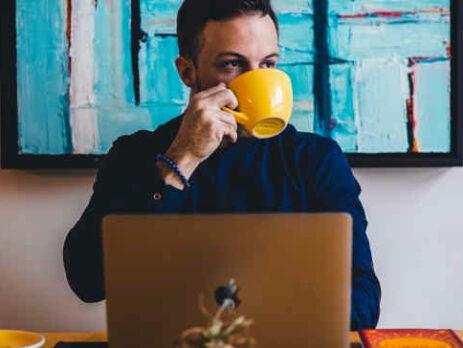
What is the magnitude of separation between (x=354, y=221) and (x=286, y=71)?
24.0 inches

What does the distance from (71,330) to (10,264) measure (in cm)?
29

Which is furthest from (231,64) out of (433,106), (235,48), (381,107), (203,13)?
(433,106)

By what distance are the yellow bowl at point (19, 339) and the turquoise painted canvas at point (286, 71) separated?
0.84 meters

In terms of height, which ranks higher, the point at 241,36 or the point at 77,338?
the point at 241,36

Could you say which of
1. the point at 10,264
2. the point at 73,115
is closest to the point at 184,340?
the point at 73,115

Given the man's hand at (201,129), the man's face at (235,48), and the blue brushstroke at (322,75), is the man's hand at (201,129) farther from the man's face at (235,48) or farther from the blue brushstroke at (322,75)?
the blue brushstroke at (322,75)

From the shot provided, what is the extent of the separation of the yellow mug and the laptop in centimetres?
52

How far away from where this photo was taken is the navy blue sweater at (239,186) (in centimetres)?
135

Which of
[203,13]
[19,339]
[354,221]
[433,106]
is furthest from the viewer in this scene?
[433,106]

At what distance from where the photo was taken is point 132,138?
1578 mm

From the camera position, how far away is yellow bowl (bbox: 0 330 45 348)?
958mm

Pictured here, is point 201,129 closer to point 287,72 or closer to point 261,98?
point 261,98

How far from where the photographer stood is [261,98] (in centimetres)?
117

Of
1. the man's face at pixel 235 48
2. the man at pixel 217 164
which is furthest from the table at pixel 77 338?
the man's face at pixel 235 48
